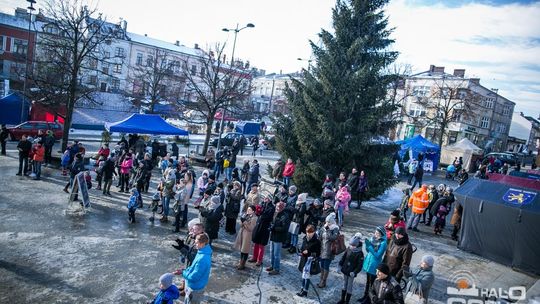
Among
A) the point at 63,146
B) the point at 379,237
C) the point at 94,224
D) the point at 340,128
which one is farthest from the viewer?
the point at 63,146

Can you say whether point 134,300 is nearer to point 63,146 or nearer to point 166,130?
point 166,130

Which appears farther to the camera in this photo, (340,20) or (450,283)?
(340,20)

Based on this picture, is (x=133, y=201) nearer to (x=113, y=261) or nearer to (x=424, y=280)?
(x=113, y=261)

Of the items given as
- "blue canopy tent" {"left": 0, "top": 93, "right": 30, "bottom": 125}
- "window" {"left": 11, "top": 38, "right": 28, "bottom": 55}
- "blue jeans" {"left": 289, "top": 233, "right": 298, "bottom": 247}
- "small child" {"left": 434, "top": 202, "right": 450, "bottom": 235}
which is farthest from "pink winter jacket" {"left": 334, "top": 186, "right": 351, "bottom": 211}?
"window" {"left": 11, "top": 38, "right": 28, "bottom": 55}

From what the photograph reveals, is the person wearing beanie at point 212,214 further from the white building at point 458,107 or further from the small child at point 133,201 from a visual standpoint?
the white building at point 458,107

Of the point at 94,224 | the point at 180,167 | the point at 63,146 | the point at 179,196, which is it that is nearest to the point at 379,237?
the point at 179,196

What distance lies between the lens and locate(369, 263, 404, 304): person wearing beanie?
5531 mm

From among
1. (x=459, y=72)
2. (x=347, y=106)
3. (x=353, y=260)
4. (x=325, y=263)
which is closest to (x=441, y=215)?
(x=347, y=106)

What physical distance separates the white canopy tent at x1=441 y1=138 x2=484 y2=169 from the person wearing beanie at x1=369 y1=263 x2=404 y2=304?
29.3 metres

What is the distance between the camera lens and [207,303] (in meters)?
6.69

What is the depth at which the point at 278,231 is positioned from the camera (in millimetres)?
8094

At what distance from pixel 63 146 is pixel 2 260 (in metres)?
12.2

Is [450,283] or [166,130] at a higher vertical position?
[166,130]

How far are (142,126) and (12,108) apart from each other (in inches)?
538
